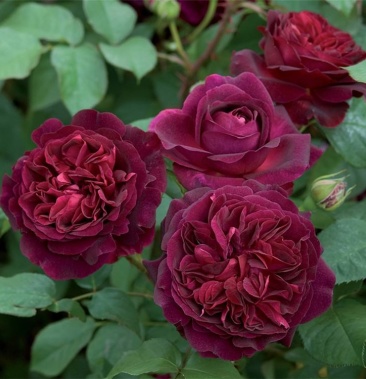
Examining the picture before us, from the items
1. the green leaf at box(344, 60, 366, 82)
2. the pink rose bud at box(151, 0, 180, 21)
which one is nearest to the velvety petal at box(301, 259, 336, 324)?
the green leaf at box(344, 60, 366, 82)

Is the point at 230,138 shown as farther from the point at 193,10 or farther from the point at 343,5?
the point at 193,10

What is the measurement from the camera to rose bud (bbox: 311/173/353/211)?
29.9 inches

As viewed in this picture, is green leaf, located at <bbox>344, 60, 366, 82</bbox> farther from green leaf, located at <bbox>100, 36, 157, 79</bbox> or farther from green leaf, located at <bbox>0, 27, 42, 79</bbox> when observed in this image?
green leaf, located at <bbox>0, 27, 42, 79</bbox>

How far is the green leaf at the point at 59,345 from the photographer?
107 centimetres

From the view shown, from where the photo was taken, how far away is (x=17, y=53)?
1028 millimetres

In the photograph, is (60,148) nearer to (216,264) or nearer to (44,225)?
(44,225)

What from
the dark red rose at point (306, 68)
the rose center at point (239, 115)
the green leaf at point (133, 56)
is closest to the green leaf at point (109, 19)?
the green leaf at point (133, 56)

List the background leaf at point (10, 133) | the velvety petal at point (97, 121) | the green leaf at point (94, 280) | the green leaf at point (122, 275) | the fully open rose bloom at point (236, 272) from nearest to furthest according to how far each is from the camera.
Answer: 1. the fully open rose bloom at point (236, 272)
2. the velvety petal at point (97, 121)
3. the green leaf at point (94, 280)
4. the green leaf at point (122, 275)
5. the background leaf at point (10, 133)

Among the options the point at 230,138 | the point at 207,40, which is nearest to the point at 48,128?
the point at 230,138

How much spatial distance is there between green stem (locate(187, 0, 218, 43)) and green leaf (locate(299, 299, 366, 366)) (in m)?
0.57

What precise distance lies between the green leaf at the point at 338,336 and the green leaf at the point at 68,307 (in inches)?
10.2

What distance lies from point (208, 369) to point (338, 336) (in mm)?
148

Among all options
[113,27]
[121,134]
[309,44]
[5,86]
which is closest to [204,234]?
[121,134]

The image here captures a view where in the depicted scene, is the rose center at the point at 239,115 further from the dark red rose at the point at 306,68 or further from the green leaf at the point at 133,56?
the green leaf at the point at 133,56
